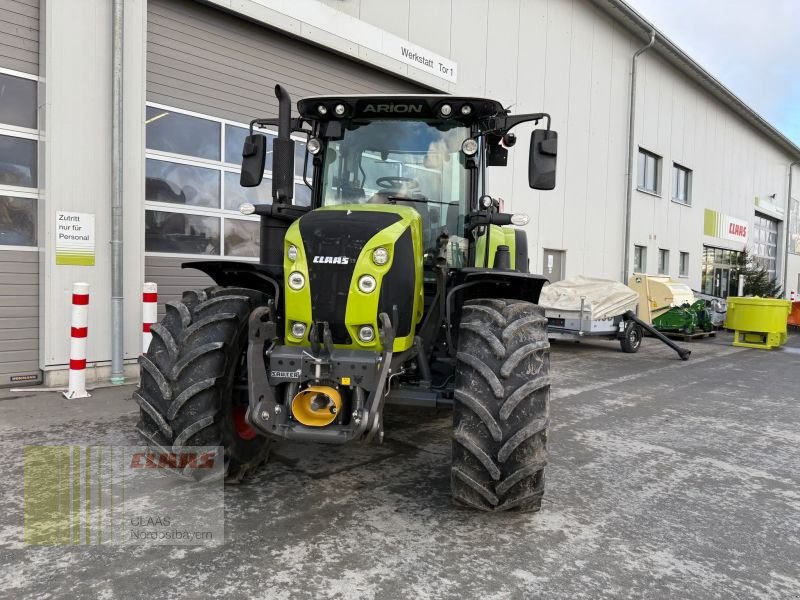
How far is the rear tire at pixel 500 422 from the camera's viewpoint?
9.68 feet

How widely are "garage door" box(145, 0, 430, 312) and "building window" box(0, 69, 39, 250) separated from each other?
126 cm

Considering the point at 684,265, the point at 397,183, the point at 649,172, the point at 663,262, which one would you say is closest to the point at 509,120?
the point at 397,183

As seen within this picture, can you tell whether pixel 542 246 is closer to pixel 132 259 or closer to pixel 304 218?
pixel 132 259

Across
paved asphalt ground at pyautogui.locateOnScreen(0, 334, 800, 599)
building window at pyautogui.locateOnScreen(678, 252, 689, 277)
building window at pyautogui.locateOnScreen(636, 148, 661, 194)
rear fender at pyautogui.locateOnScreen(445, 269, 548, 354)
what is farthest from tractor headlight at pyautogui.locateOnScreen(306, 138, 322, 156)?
building window at pyautogui.locateOnScreen(678, 252, 689, 277)

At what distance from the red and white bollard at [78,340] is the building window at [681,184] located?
18687mm

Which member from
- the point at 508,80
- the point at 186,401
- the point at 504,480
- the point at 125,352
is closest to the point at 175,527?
the point at 186,401

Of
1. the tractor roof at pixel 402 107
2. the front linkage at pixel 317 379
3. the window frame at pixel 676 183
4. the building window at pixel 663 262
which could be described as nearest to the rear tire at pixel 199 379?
the front linkage at pixel 317 379

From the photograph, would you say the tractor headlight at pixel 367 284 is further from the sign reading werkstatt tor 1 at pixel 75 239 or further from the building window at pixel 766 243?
the building window at pixel 766 243

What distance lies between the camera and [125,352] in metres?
6.77

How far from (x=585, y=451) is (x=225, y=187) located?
5786mm

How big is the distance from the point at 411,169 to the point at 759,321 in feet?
39.5

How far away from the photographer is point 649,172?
18188 mm

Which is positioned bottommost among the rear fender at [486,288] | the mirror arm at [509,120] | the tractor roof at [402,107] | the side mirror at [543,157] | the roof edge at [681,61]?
the rear fender at [486,288]

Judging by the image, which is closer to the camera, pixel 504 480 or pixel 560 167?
pixel 504 480
